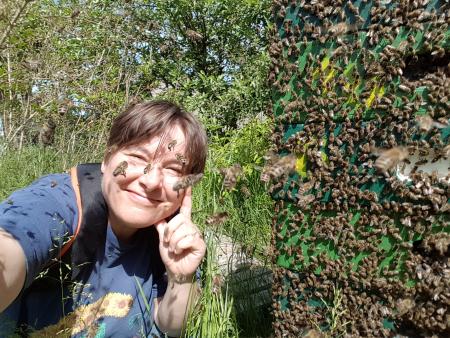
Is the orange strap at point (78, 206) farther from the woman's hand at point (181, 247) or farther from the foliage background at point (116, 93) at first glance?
the foliage background at point (116, 93)

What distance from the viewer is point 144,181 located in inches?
85.8

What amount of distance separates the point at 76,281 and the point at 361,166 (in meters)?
1.62

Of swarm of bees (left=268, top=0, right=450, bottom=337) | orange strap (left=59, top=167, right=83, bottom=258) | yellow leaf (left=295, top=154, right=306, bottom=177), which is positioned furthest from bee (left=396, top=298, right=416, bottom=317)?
orange strap (left=59, top=167, right=83, bottom=258)

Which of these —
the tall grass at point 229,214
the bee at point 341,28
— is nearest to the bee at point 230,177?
the tall grass at point 229,214

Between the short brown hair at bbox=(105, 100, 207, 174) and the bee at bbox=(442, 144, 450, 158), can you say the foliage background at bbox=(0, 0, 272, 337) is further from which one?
the bee at bbox=(442, 144, 450, 158)

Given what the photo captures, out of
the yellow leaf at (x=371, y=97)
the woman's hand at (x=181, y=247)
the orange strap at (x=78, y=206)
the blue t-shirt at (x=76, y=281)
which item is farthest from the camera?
the yellow leaf at (x=371, y=97)

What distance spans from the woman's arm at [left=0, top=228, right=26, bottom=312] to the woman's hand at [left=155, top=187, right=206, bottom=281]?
701 millimetres

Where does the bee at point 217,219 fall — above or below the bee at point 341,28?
below

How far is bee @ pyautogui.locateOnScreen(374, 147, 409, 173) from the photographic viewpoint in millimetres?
2332

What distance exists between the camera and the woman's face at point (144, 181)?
221cm

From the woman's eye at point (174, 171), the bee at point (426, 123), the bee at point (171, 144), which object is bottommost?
the woman's eye at point (174, 171)

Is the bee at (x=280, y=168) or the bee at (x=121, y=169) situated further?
the bee at (x=280, y=168)

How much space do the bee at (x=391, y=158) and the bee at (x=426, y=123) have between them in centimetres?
14

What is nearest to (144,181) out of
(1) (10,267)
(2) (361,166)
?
(1) (10,267)
